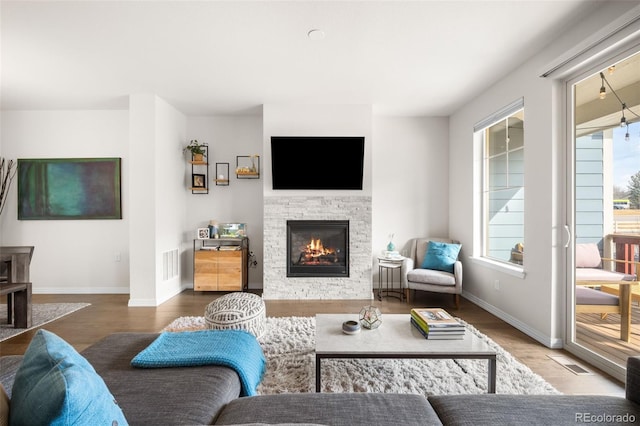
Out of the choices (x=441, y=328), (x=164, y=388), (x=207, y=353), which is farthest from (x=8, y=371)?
(x=441, y=328)

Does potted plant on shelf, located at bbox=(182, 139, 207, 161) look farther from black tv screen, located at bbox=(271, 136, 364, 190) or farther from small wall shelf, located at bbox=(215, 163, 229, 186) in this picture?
black tv screen, located at bbox=(271, 136, 364, 190)

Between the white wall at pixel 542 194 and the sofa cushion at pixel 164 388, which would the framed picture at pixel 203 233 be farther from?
the white wall at pixel 542 194

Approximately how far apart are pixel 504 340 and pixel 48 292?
18.8ft

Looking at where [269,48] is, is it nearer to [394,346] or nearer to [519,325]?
[394,346]

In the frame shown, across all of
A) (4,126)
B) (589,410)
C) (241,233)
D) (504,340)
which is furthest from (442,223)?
(4,126)

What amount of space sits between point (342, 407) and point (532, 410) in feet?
2.17

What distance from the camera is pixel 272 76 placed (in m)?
3.20

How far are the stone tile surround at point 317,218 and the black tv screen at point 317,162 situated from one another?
8.1 inches

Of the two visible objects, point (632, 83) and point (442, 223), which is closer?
point (632, 83)

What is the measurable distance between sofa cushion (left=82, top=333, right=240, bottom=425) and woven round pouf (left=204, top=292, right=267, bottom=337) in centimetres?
78

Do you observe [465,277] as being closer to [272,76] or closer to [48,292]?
[272,76]

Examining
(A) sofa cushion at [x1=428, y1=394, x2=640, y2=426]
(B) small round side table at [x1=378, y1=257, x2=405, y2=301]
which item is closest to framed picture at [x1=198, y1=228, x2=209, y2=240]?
(B) small round side table at [x1=378, y1=257, x2=405, y2=301]

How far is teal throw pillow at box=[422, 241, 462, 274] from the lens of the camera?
379cm

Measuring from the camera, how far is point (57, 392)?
640 millimetres
